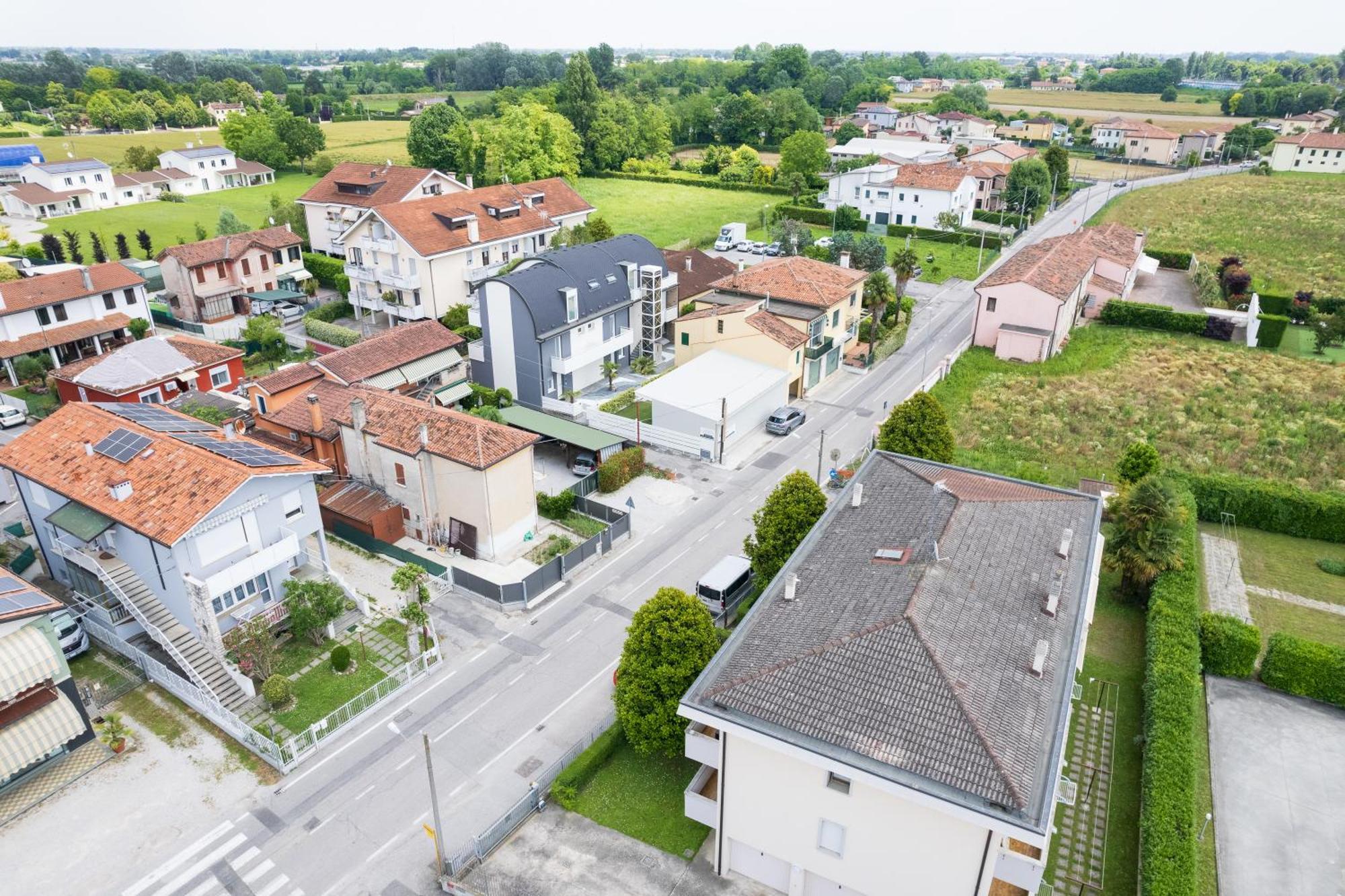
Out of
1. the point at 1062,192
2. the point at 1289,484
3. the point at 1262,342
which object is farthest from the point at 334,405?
the point at 1062,192

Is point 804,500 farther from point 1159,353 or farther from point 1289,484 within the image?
point 1159,353

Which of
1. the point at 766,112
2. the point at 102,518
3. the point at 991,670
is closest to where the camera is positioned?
the point at 991,670

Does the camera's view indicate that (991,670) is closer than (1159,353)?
Yes

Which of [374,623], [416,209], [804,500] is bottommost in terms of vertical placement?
[374,623]

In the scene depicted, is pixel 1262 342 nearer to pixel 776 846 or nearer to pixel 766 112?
pixel 776 846

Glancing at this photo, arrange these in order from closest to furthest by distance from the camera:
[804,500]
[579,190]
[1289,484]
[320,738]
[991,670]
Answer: [991,670] < [320,738] < [804,500] < [1289,484] < [579,190]

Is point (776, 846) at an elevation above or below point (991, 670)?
below
